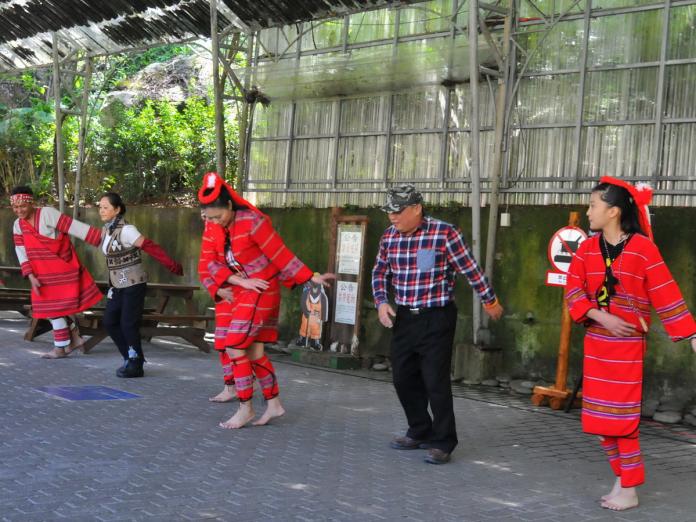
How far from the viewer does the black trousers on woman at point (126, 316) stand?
365 inches

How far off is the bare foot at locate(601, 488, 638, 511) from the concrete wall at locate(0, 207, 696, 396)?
3.72 meters

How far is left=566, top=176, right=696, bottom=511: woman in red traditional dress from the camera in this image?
5223mm

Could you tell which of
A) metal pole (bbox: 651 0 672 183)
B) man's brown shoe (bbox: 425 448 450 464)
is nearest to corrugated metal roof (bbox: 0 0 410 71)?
metal pole (bbox: 651 0 672 183)

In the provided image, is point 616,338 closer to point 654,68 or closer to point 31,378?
→ point 654,68

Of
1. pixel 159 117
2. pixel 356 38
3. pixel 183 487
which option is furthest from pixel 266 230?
pixel 159 117

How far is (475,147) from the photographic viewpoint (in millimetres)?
9781

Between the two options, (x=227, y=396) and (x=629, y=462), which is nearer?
(x=629, y=462)

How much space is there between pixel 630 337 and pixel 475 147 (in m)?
4.82

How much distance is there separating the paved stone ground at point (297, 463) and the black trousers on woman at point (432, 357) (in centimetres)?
27

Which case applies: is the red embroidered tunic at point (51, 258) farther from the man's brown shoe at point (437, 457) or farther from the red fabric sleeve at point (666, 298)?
the red fabric sleeve at point (666, 298)

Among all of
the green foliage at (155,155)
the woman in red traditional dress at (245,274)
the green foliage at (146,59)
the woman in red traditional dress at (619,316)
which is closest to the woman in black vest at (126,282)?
the woman in red traditional dress at (245,274)

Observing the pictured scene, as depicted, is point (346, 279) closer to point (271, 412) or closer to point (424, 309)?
point (271, 412)

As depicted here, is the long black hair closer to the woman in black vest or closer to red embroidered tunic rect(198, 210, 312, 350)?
red embroidered tunic rect(198, 210, 312, 350)

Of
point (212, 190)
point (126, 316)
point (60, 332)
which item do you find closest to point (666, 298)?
point (212, 190)
